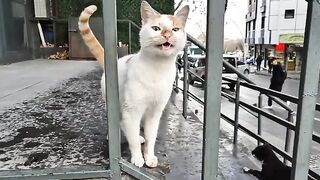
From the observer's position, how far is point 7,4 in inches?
300

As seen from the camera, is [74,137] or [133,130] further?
[74,137]

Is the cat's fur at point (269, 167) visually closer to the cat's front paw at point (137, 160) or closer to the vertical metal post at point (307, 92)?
the cat's front paw at point (137, 160)

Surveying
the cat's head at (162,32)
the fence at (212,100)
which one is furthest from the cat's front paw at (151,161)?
the cat's head at (162,32)

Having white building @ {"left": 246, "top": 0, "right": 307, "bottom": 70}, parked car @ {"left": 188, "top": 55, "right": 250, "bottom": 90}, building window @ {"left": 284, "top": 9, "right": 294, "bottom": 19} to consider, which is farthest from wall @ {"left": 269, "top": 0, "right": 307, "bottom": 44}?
parked car @ {"left": 188, "top": 55, "right": 250, "bottom": 90}

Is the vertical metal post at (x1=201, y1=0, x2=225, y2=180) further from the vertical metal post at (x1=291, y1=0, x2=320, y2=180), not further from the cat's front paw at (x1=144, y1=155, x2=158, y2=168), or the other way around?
the cat's front paw at (x1=144, y1=155, x2=158, y2=168)

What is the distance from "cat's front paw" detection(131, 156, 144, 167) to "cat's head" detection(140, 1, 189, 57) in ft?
2.18

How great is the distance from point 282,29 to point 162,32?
29950 mm

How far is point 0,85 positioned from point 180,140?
10.3 feet

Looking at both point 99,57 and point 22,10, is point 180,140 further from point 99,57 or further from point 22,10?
point 22,10

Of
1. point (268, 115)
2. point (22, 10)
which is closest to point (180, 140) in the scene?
point (268, 115)

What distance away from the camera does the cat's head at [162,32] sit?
167 centimetres

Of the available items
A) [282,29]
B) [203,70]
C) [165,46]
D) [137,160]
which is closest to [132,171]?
[137,160]

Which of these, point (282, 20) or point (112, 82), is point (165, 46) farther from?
point (282, 20)

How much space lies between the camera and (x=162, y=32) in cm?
167
